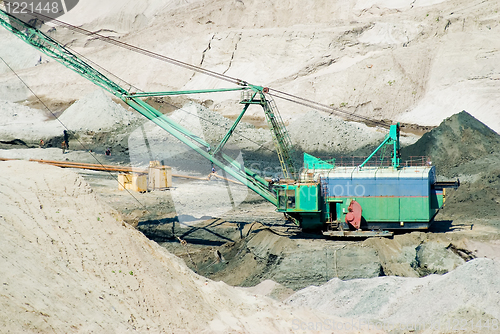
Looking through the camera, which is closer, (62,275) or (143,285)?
(62,275)

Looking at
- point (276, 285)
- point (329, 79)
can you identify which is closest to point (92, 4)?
point (329, 79)

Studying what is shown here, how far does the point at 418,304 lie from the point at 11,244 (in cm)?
956

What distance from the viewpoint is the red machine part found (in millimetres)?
20000

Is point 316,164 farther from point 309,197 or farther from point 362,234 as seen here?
point 362,234

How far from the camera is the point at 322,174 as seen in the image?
Result: 20.8 metres

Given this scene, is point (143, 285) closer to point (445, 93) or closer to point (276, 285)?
point (276, 285)

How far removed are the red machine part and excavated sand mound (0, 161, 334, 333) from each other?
300 inches

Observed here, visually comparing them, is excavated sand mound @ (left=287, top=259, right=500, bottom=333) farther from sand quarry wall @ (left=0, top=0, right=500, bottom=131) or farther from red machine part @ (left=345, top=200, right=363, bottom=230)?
sand quarry wall @ (left=0, top=0, right=500, bottom=131)

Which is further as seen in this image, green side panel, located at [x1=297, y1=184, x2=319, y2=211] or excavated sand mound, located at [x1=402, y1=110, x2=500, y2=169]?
excavated sand mound, located at [x1=402, y1=110, x2=500, y2=169]

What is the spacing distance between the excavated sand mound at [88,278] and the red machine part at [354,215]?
25.0ft

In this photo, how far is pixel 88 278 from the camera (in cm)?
1042

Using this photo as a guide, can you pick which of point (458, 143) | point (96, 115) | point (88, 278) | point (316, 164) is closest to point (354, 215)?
point (316, 164)

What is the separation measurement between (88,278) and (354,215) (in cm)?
1194

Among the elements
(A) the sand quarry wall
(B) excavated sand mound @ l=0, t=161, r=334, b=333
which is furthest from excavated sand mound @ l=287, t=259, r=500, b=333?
(A) the sand quarry wall
